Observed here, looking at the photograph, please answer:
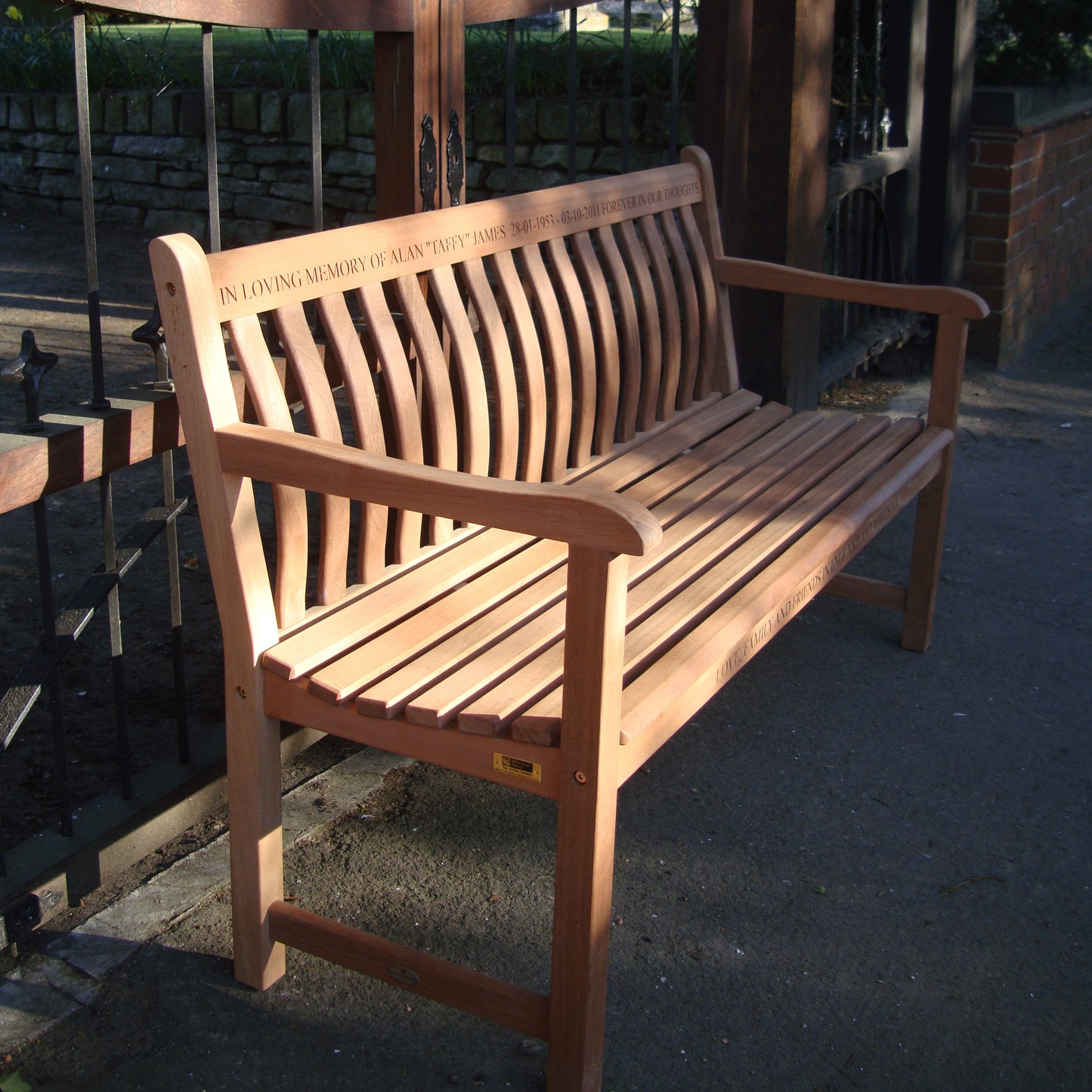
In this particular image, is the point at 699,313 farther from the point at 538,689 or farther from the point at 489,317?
the point at 538,689

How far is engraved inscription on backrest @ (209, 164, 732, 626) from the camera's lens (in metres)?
2.04

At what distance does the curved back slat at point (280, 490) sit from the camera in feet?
6.40

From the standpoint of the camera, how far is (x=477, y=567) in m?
2.31

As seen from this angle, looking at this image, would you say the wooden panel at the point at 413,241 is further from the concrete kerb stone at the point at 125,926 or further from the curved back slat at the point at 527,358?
the concrete kerb stone at the point at 125,926

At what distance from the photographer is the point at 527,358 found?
258cm

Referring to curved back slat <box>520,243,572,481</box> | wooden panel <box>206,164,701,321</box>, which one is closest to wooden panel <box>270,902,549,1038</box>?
wooden panel <box>206,164,701,321</box>

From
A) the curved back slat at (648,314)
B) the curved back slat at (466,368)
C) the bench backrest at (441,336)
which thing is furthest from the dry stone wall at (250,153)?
the curved back slat at (466,368)

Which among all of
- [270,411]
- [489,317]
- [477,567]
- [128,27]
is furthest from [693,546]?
[128,27]

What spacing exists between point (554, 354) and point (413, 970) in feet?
4.12

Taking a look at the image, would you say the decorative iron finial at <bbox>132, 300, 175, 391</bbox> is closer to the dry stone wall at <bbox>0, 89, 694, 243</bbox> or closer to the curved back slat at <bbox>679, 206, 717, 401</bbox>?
the curved back slat at <bbox>679, 206, 717, 401</bbox>

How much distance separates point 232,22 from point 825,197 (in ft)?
8.70

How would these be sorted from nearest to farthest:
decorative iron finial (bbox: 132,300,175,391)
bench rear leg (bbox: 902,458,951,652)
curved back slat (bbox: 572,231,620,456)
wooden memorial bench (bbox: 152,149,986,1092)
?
1. wooden memorial bench (bbox: 152,149,986,1092)
2. decorative iron finial (bbox: 132,300,175,391)
3. curved back slat (bbox: 572,231,620,456)
4. bench rear leg (bbox: 902,458,951,652)

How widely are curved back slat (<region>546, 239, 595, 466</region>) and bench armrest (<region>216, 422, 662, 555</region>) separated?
92cm

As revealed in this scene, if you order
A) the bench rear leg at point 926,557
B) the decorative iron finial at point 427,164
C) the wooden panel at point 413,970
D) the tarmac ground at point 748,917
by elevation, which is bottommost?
the tarmac ground at point 748,917
